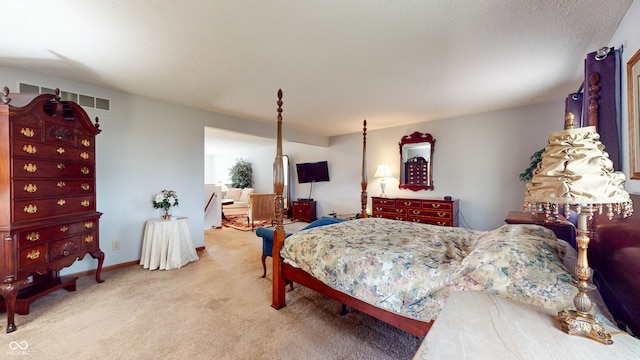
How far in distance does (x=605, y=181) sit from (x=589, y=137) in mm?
144

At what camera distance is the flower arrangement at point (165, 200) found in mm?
3595

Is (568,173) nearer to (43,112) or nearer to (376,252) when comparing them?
(376,252)

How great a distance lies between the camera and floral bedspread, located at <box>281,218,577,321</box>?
1.17 metres

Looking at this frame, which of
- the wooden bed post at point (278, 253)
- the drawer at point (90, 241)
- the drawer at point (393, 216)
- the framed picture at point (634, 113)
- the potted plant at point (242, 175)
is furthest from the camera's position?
the potted plant at point (242, 175)

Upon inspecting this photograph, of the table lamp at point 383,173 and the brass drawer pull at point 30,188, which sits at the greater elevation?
the table lamp at point 383,173

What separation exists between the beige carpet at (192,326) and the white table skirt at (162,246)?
15.8 inches

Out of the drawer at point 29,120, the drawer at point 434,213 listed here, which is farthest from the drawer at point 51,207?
the drawer at point 434,213

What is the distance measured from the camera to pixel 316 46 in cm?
219

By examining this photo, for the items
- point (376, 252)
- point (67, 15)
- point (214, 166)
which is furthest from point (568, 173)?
A: point (214, 166)

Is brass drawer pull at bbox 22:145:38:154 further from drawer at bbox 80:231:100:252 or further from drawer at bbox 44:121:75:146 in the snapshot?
drawer at bbox 80:231:100:252

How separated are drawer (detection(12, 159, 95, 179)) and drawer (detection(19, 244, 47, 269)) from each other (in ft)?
2.09

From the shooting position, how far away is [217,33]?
1997 millimetres

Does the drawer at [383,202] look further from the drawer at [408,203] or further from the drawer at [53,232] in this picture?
the drawer at [53,232]

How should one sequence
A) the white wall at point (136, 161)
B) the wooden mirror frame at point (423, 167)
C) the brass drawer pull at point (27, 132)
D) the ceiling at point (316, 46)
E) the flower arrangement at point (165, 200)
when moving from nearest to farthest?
the ceiling at point (316, 46), the brass drawer pull at point (27, 132), the white wall at point (136, 161), the flower arrangement at point (165, 200), the wooden mirror frame at point (423, 167)
